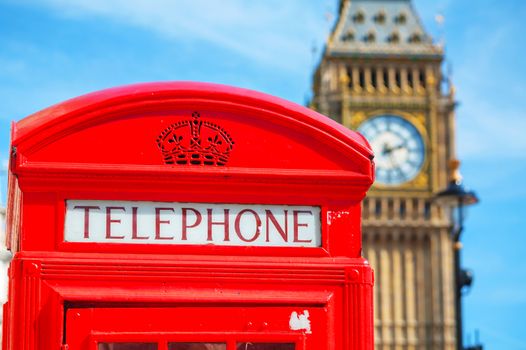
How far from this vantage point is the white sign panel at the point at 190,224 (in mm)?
3312

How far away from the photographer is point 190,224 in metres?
3.35

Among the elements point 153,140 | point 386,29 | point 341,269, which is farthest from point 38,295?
point 386,29

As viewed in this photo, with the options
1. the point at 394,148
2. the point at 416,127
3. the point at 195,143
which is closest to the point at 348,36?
the point at 416,127

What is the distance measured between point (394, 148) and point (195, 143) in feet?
144

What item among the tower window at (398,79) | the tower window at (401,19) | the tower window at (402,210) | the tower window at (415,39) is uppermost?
the tower window at (401,19)

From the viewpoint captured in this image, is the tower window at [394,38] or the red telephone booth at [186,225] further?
the tower window at [394,38]

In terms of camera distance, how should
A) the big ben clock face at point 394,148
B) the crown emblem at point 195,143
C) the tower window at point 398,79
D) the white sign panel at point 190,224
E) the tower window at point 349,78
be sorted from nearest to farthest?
1. the white sign panel at point 190,224
2. the crown emblem at point 195,143
3. the big ben clock face at point 394,148
4. the tower window at point 398,79
5. the tower window at point 349,78

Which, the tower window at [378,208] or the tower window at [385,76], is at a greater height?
the tower window at [385,76]

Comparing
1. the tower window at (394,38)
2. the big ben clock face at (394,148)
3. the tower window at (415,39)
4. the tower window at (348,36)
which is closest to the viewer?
the big ben clock face at (394,148)

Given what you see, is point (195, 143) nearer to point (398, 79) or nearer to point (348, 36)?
point (398, 79)

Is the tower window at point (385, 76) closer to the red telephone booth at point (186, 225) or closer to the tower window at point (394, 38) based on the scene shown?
the tower window at point (394, 38)

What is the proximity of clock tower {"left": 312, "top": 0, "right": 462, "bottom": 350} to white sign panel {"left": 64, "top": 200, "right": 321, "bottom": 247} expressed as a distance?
141 ft

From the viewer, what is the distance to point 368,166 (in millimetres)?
3525

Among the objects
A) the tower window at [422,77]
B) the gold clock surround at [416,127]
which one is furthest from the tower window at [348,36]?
the gold clock surround at [416,127]
